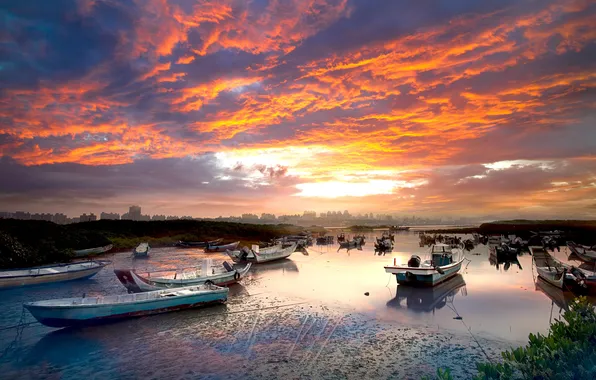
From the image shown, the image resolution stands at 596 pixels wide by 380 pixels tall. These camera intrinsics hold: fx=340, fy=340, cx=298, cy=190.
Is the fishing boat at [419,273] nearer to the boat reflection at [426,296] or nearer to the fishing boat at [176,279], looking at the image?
the boat reflection at [426,296]

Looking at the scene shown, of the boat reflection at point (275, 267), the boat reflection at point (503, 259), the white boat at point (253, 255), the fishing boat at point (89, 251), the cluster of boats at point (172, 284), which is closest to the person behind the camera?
the cluster of boats at point (172, 284)

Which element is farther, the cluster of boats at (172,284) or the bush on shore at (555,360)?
the cluster of boats at (172,284)

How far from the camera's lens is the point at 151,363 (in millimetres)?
12523

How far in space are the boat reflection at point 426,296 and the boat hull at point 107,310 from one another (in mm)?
11880

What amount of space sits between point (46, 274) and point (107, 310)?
48.9 feet

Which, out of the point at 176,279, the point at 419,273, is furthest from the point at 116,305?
the point at 419,273

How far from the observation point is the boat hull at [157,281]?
864 inches

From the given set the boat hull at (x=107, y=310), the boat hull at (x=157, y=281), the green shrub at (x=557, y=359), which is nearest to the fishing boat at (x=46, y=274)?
the boat hull at (x=157, y=281)

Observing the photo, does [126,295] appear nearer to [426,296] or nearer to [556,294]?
[426,296]

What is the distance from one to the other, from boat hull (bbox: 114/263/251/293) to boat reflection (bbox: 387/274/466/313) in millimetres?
12323

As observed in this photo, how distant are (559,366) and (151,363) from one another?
12381 mm

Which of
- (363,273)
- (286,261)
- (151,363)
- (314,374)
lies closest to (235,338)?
(151,363)

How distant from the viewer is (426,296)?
23469mm

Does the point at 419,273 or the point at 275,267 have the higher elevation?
the point at 419,273
